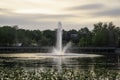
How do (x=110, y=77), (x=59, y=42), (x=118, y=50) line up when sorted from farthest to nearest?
(x=118, y=50) < (x=59, y=42) < (x=110, y=77)

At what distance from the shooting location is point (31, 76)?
36.8 m

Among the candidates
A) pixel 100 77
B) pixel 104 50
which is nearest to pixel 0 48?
pixel 104 50

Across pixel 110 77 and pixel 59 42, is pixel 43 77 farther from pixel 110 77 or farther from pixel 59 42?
pixel 59 42

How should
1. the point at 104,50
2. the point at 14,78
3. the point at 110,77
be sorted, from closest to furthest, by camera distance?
the point at 14,78
the point at 110,77
the point at 104,50

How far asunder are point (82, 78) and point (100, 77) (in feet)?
9.22

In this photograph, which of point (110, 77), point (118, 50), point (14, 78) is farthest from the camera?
point (118, 50)

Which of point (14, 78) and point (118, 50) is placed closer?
point (14, 78)

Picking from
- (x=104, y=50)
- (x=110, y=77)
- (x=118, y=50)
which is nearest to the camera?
(x=110, y=77)

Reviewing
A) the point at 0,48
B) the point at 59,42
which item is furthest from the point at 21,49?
the point at 59,42

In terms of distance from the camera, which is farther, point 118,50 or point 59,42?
point 118,50

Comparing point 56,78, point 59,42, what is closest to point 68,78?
point 56,78

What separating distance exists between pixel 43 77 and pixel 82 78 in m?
3.11

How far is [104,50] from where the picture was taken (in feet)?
649

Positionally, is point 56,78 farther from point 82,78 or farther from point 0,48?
point 0,48
